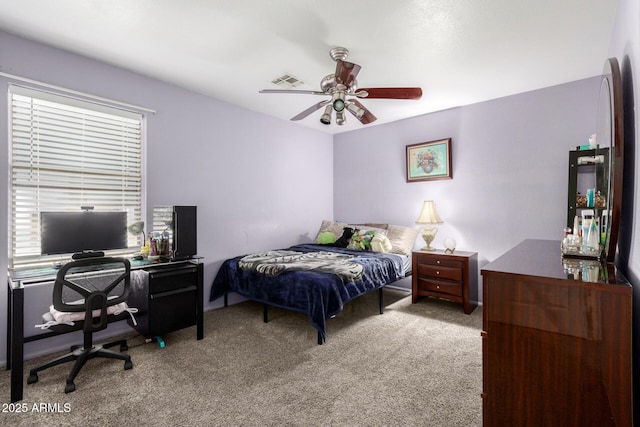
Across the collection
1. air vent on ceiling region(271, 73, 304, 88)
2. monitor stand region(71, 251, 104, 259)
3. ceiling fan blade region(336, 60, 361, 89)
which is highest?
air vent on ceiling region(271, 73, 304, 88)

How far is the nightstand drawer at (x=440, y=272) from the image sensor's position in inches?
139

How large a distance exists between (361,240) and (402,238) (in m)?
0.58

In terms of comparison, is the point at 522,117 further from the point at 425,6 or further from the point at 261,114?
the point at 261,114

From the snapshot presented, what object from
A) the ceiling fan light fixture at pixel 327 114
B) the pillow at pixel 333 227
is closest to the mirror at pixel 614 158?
the ceiling fan light fixture at pixel 327 114

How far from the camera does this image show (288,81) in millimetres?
3188

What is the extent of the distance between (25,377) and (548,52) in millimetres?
4860

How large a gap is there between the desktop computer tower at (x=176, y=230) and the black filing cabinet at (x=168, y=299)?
0.54 ft

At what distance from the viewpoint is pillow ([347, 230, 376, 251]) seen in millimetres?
4152

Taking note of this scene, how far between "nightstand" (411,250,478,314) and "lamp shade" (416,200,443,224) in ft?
1.45

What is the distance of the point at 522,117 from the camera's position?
3.53 m

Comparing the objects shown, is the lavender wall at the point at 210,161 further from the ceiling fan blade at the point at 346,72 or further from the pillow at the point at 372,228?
the ceiling fan blade at the point at 346,72

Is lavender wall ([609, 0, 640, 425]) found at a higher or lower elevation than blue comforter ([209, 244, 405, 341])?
higher

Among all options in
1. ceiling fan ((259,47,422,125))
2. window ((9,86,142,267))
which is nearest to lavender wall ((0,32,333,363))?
window ((9,86,142,267))

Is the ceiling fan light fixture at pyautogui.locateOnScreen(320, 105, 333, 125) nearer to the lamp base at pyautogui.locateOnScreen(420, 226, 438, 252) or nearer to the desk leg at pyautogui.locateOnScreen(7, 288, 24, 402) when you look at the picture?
the lamp base at pyautogui.locateOnScreen(420, 226, 438, 252)
